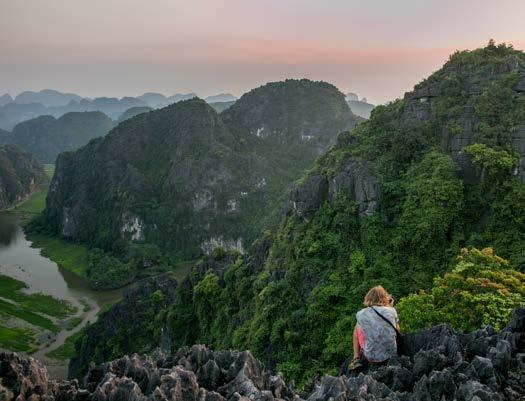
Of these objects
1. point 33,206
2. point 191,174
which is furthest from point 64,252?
point 33,206

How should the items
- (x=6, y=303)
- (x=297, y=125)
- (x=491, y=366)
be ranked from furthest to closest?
(x=297, y=125), (x=6, y=303), (x=491, y=366)

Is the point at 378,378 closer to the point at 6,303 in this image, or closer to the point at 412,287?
the point at 412,287

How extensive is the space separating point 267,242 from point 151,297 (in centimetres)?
1613

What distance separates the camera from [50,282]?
67625 mm

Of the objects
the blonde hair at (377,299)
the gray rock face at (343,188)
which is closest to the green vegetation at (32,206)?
the gray rock face at (343,188)

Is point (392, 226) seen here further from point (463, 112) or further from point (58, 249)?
point (58, 249)

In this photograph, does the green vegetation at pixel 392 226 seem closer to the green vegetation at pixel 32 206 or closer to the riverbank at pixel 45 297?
the riverbank at pixel 45 297

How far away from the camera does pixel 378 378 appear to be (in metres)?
8.15

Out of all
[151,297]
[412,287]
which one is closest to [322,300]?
[412,287]

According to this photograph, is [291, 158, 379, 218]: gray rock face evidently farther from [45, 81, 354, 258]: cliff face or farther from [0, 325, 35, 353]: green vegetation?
[45, 81, 354, 258]: cliff face

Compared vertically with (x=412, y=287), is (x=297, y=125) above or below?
above

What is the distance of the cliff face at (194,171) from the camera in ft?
296

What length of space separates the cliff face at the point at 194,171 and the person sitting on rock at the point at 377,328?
70230 millimetres

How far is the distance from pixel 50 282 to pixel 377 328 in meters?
69.4
